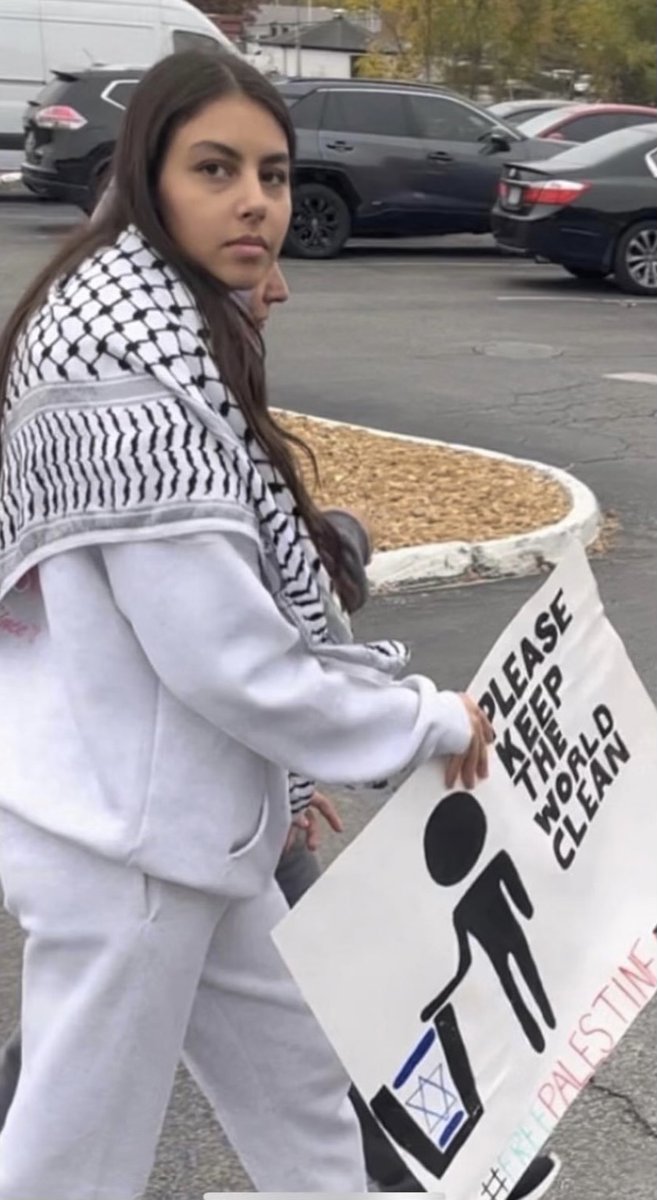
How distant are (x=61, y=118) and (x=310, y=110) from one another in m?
2.63

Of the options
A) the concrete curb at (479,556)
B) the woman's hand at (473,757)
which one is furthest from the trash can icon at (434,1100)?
the concrete curb at (479,556)

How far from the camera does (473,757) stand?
2.30 metres

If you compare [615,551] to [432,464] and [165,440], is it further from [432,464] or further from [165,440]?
[165,440]

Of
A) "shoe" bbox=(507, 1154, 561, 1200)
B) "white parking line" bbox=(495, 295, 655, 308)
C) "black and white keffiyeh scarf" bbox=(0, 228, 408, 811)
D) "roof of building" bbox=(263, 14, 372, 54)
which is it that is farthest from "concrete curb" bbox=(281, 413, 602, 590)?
"roof of building" bbox=(263, 14, 372, 54)

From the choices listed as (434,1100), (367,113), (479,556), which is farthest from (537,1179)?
(367,113)

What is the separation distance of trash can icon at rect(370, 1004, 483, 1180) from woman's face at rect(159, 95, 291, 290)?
101 cm


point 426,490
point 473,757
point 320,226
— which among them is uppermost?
point 473,757

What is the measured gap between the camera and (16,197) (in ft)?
76.5

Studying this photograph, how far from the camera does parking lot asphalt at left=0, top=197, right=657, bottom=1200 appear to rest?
129 inches

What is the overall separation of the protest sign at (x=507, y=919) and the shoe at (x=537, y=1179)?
0.37 metres

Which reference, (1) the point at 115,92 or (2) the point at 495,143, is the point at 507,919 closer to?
(2) the point at 495,143

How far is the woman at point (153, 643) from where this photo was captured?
200 centimetres

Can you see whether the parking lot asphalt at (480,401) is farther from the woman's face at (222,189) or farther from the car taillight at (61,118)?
the woman's face at (222,189)

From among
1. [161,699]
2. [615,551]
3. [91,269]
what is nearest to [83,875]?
[161,699]
